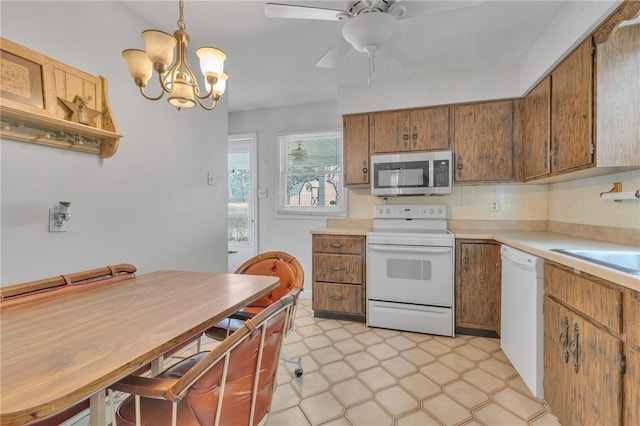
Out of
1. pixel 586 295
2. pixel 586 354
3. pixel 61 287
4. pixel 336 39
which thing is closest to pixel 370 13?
pixel 336 39

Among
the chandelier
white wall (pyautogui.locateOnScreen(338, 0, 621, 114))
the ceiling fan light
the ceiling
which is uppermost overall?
the ceiling

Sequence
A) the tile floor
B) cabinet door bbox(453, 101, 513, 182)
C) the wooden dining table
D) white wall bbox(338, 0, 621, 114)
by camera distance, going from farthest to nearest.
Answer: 1. cabinet door bbox(453, 101, 513, 182)
2. white wall bbox(338, 0, 621, 114)
3. the tile floor
4. the wooden dining table

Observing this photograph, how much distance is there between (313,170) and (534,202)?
2.40m

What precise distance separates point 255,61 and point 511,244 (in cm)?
255

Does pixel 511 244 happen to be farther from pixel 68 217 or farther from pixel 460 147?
pixel 68 217

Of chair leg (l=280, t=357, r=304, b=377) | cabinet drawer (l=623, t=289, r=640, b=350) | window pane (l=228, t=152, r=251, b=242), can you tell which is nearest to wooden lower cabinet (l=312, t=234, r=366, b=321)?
chair leg (l=280, t=357, r=304, b=377)

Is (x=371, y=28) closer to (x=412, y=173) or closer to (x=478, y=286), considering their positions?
(x=412, y=173)

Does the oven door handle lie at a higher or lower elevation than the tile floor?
higher

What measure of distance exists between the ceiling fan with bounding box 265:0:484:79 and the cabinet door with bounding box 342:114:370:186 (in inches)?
64.7

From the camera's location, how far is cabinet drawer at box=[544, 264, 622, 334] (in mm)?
1078

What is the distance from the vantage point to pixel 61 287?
1318 mm

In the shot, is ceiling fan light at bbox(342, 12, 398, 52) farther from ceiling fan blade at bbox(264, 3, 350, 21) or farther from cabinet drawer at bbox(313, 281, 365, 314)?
cabinet drawer at bbox(313, 281, 365, 314)

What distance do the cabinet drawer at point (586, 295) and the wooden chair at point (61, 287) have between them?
6.21 feet

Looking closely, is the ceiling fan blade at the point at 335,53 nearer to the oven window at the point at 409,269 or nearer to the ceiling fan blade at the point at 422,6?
the ceiling fan blade at the point at 422,6
